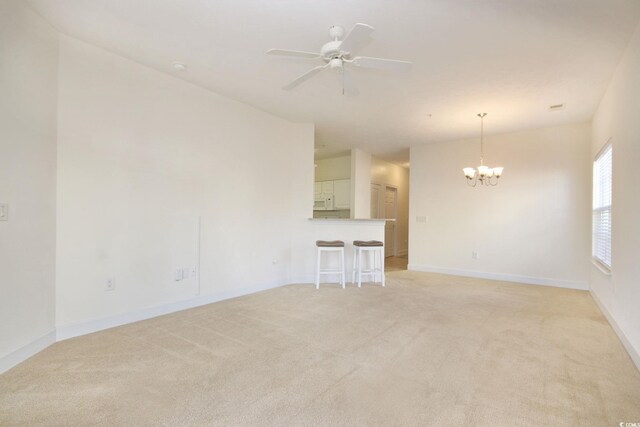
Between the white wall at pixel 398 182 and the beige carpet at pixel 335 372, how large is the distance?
16.2 feet

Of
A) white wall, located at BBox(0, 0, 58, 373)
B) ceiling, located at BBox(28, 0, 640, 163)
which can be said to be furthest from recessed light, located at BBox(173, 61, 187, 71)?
white wall, located at BBox(0, 0, 58, 373)

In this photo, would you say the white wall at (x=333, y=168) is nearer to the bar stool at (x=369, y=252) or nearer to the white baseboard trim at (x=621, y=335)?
the bar stool at (x=369, y=252)

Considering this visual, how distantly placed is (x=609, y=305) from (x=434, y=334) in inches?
83.7

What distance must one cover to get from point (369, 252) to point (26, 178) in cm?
427

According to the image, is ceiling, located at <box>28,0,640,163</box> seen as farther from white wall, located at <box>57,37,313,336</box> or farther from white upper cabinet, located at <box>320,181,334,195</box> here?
white upper cabinet, located at <box>320,181,334,195</box>

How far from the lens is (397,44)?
2588 millimetres

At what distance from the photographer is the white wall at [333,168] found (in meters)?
7.45

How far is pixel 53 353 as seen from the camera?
2309 millimetres

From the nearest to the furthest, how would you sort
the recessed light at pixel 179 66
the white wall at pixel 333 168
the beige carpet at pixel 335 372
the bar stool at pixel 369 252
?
the beige carpet at pixel 335 372
the recessed light at pixel 179 66
the bar stool at pixel 369 252
the white wall at pixel 333 168

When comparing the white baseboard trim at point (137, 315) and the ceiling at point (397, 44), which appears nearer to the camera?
the ceiling at point (397, 44)

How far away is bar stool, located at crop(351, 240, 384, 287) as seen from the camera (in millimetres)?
4621

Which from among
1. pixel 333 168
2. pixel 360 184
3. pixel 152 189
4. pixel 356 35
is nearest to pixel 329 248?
pixel 152 189

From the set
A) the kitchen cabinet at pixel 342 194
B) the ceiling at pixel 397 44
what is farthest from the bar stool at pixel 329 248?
the kitchen cabinet at pixel 342 194

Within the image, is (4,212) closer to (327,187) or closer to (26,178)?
(26,178)
